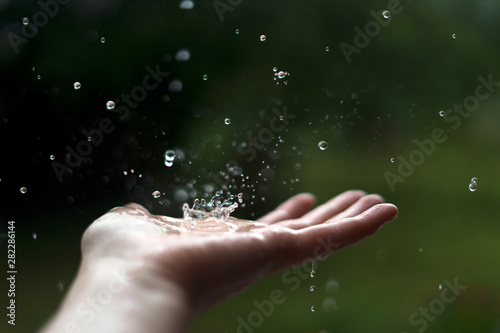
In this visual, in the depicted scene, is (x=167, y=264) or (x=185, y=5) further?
(x=185, y=5)

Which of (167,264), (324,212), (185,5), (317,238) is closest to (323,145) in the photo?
(185,5)

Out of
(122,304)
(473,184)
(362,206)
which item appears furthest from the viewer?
(473,184)

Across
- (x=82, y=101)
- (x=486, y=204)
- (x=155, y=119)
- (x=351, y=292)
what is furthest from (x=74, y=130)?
(x=486, y=204)

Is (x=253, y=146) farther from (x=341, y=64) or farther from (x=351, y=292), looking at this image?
(x=351, y=292)

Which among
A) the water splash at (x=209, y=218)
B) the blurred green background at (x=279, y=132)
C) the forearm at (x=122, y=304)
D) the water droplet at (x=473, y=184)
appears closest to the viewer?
the forearm at (x=122, y=304)

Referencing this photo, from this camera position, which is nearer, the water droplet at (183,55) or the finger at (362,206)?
the finger at (362,206)

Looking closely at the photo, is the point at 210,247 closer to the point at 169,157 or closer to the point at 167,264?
the point at 167,264

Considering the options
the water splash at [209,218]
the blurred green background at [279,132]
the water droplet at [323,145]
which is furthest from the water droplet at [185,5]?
the water splash at [209,218]

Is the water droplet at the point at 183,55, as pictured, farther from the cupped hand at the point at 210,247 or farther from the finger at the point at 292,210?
the cupped hand at the point at 210,247
